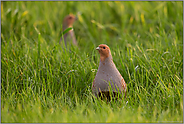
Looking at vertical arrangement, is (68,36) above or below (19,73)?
above

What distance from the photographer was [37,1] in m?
6.16

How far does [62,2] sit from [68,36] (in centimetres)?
192

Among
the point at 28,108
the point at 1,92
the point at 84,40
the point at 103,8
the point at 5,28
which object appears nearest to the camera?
the point at 28,108

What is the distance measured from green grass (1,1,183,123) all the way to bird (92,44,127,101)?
10 cm

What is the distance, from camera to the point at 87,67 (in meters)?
3.42

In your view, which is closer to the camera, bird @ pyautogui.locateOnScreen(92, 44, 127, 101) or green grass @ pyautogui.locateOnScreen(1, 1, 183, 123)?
green grass @ pyautogui.locateOnScreen(1, 1, 183, 123)

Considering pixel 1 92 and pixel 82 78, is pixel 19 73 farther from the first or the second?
pixel 82 78

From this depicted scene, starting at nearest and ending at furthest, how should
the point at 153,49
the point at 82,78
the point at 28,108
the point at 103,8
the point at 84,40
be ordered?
the point at 28,108 < the point at 82,78 < the point at 153,49 < the point at 84,40 < the point at 103,8

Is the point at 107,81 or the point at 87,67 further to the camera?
the point at 87,67

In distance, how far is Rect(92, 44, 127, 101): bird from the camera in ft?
9.10

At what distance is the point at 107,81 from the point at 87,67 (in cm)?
71

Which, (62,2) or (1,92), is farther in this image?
(62,2)

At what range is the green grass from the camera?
8.23 feet

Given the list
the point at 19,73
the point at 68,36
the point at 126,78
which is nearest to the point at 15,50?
the point at 19,73
